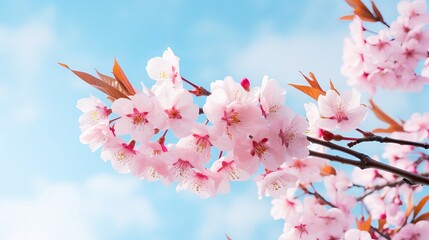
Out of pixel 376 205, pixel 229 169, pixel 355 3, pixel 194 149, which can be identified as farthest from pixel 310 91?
pixel 376 205

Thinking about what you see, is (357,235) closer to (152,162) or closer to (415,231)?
(415,231)

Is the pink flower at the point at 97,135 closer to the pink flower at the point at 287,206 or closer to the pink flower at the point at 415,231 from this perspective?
the pink flower at the point at 287,206

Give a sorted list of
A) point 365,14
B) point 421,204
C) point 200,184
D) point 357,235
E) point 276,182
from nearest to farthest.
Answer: point 200,184
point 276,182
point 357,235
point 421,204
point 365,14

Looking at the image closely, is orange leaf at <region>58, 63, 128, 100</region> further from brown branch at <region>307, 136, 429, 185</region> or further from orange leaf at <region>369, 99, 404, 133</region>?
orange leaf at <region>369, 99, 404, 133</region>

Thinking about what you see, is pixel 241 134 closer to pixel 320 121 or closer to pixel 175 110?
pixel 175 110

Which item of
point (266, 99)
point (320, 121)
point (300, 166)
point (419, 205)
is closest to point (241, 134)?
point (266, 99)

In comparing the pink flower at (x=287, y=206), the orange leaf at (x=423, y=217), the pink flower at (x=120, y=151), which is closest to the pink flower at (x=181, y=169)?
the pink flower at (x=120, y=151)
